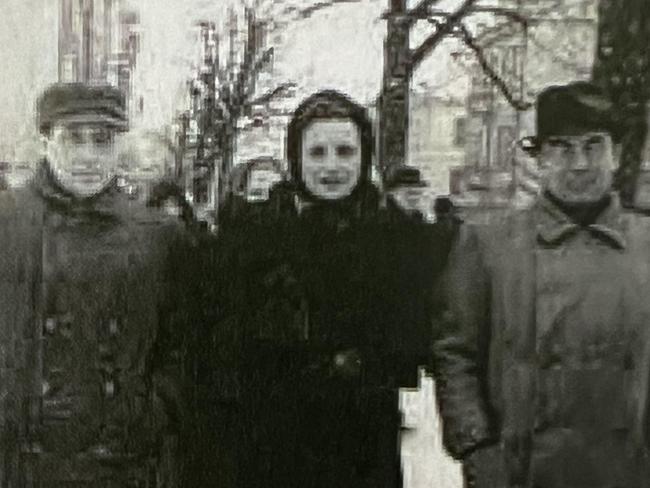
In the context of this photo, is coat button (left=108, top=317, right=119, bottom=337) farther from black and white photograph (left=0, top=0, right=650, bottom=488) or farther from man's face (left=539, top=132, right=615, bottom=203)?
man's face (left=539, top=132, right=615, bottom=203)

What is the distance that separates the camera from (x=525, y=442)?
27.2 inches

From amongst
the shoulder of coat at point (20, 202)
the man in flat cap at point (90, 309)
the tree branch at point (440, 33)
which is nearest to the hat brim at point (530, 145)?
the tree branch at point (440, 33)

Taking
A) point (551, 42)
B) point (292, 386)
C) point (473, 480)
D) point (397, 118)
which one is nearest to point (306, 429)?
point (292, 386)

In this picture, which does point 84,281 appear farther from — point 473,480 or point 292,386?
point 473,480

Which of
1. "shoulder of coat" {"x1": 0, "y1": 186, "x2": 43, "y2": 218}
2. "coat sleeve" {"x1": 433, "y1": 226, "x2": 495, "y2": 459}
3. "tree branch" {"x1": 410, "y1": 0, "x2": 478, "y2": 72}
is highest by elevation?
"tree branch" {"x1": 410, "y1": 0, "x2": 478, "y2": 72}

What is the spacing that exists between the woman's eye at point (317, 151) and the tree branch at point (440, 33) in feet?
0.31

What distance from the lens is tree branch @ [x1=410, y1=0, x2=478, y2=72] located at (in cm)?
68

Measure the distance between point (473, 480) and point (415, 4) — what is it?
1.26 feet

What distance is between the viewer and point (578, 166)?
0.69 metres

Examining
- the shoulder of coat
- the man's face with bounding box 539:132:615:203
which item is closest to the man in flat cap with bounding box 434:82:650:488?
the man's face with bounding box 539:132:615:203

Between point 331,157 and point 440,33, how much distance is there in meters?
0.13

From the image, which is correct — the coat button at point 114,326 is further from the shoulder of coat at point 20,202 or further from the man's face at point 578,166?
the man's face at point 578,166

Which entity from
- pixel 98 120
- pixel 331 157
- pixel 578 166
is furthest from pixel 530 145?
pixel 98 120

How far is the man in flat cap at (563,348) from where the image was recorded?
688 mm
